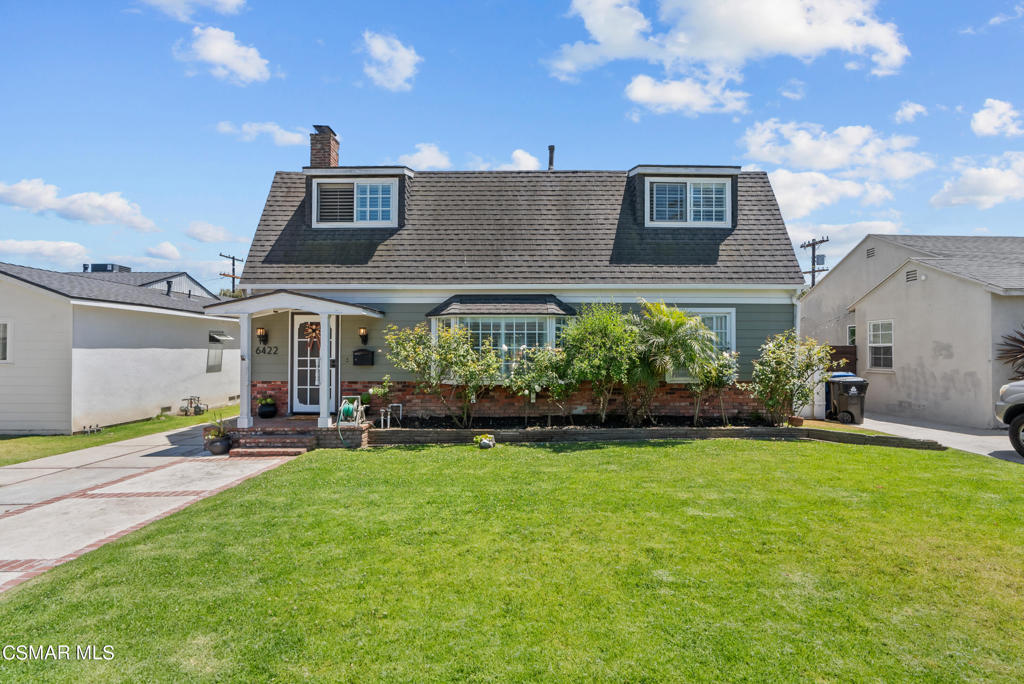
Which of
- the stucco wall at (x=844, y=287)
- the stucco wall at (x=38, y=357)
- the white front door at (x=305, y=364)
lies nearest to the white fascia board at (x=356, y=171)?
the white front door at (x=305, y=364)

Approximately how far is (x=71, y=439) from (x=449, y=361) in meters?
9.13

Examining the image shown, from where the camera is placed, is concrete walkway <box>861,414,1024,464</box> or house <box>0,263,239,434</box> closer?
concrete walkway <box>861,414,1024,464</box>

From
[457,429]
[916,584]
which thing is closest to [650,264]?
[457,429]

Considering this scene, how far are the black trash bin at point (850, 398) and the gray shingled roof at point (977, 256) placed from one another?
11.7ft

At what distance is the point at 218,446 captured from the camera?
9.75 meters

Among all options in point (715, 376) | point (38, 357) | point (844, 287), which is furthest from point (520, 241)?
point (844, 287)

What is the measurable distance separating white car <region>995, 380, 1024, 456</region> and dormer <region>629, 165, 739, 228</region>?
6664 mm

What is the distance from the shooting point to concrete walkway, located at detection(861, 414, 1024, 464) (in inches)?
360

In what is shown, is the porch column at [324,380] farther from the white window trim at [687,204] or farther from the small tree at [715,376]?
the white window trim at [687,204]

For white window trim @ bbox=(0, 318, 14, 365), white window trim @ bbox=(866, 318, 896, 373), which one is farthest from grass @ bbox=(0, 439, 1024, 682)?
white window trim @ bbox=(0, 318, 14, 365)

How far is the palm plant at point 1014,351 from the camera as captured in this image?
435 inches

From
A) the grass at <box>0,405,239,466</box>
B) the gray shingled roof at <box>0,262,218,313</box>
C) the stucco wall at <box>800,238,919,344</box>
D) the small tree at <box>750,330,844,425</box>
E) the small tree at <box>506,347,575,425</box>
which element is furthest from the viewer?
the stucco wall at <box>800,238,919,344</box>

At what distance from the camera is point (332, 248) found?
12.6 m

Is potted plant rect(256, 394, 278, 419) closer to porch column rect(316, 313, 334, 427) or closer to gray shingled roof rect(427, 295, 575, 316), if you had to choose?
porch column rect(316, 313, 334, 427)
